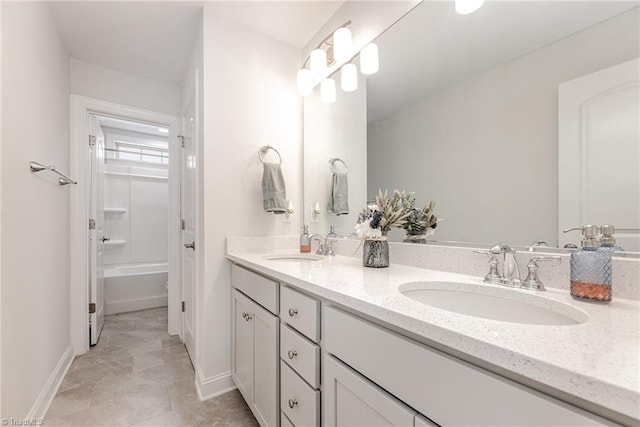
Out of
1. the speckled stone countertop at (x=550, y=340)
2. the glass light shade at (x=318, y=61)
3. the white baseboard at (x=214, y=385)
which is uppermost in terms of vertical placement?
the glass light shade at (x=318, y=61)

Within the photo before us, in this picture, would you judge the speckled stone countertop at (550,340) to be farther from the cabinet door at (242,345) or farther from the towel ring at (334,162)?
the towel ring at (334,162)

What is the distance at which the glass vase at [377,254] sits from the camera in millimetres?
1240

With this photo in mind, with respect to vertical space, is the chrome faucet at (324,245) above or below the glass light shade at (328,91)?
below

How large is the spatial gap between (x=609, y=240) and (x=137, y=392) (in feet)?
7.61

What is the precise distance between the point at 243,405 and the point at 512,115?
191 centimetres

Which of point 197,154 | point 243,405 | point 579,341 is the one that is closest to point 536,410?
point 579,341

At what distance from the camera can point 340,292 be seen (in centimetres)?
80

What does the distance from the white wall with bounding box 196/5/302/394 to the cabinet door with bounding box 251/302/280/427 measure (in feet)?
1.55

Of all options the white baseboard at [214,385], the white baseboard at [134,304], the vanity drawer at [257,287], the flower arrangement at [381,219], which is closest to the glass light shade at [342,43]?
the flower arrangement at [381,219]

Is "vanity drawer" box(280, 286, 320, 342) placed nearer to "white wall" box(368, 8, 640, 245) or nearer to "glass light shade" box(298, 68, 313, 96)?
"white wall" box(368, 8, 640, 245)

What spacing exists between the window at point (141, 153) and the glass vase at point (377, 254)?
3.59 m

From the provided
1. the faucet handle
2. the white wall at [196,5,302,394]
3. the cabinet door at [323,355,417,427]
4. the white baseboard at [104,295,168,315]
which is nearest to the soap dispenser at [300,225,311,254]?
the white wall at [196,5,302,394]

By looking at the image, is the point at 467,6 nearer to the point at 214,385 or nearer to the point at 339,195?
the point at 339,195

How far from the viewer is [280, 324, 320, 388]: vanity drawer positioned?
3.04 ft
